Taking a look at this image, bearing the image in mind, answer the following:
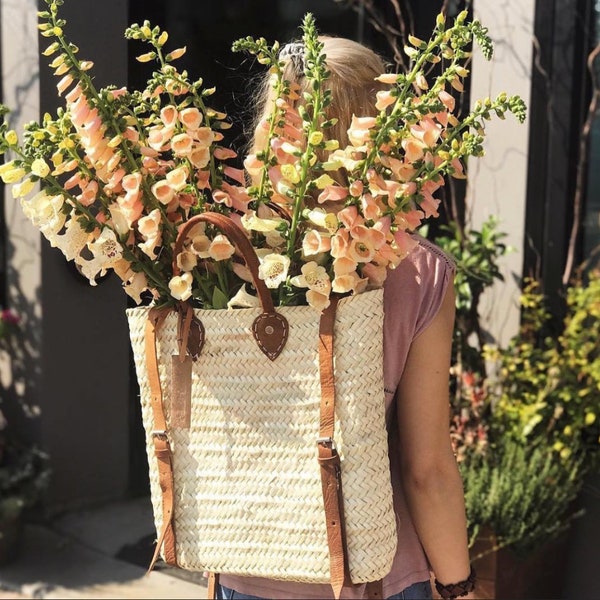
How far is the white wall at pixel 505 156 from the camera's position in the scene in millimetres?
3281

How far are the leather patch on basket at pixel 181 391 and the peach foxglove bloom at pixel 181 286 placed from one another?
11cm

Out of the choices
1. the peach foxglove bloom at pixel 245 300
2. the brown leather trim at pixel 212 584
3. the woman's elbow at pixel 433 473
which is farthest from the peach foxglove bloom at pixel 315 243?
the brown leather trim at pixel 212 584

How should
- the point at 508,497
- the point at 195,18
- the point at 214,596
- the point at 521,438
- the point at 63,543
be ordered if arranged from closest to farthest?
1. the point at 214,596
2. the point at 508,497
3. the point at 521,438
4. the point at 195,18
5. the point at 63,543

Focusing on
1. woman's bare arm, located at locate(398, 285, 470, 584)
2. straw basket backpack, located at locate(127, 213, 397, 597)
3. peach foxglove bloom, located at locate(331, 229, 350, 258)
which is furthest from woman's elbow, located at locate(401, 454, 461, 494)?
peach foxglove bloom, located at locate(331, 229, 350, 258)

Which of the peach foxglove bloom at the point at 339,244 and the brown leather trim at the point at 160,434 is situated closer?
the peach foxglove bloom at the point at 339,244

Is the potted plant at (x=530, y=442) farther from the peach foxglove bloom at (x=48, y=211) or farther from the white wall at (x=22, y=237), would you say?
the white wall at (x=22, y=237)

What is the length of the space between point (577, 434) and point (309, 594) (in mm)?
1728

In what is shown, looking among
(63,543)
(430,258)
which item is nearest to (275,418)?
(430,258)

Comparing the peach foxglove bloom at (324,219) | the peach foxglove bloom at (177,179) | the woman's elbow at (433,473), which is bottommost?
the woman's elbow at (433,473)

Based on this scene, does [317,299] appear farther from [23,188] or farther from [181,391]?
[23,188]

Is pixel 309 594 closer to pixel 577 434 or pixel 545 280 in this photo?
pixel 577 434

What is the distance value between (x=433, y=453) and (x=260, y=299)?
0.42 m

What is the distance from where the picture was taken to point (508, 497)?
9.38ft

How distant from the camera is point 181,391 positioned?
4.45ft
